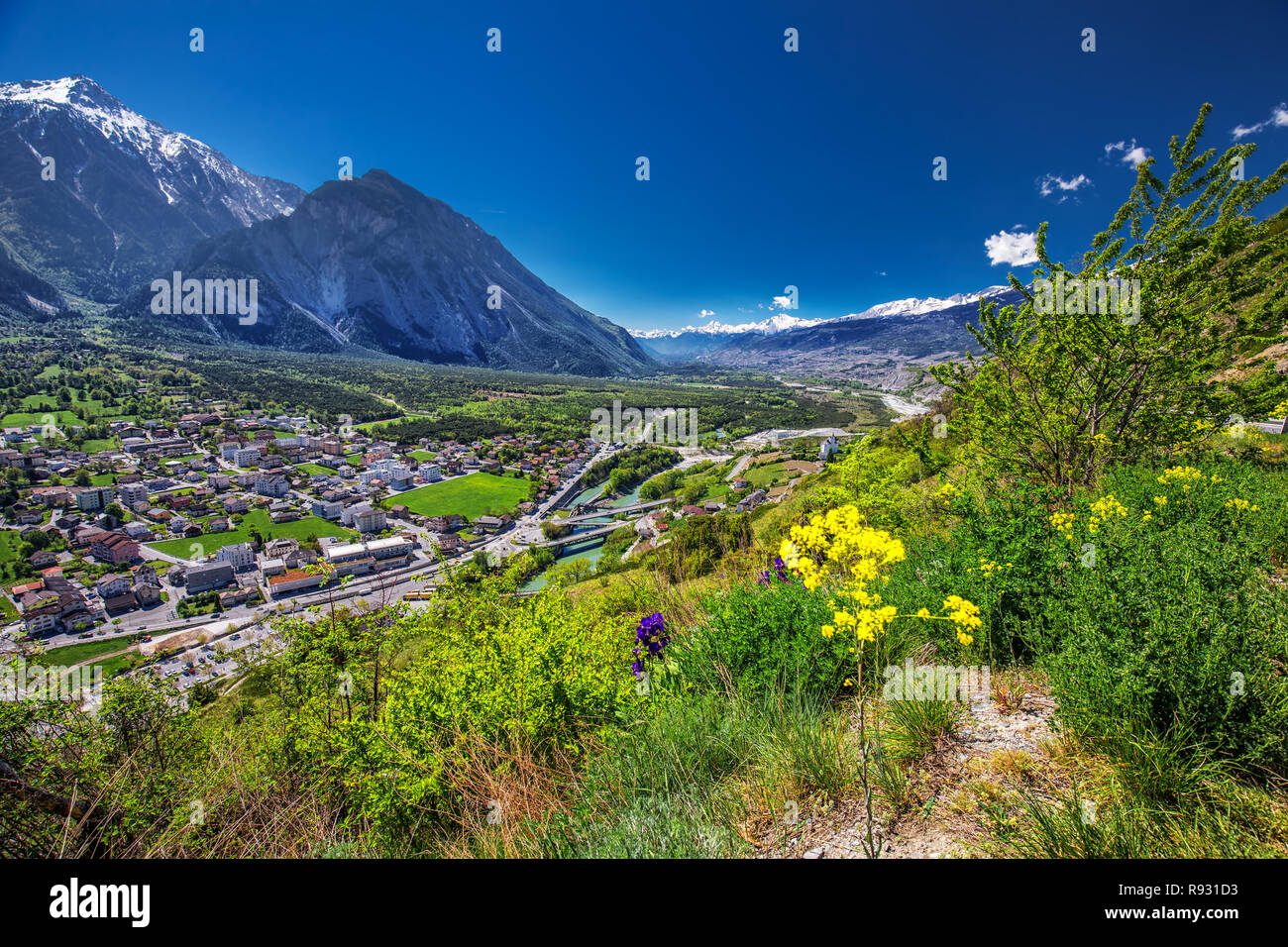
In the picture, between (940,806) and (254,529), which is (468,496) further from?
(940,806)

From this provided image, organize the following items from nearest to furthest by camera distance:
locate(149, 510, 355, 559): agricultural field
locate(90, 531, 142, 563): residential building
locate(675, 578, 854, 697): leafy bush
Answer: locate(675, 578, 854, 697): leafy bush < locate(90, 531, 142, 563): residential building < locate(149, 510, 355, 559): agricultural field

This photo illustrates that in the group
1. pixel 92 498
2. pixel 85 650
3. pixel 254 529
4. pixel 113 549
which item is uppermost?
pixel 92 498

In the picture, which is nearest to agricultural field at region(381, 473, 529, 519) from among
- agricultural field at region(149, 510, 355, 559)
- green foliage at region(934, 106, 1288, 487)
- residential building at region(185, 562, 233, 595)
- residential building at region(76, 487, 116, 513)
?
agricultural field at region(149, 510, 355, 559)

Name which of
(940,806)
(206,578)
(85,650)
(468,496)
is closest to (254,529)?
(206,578)

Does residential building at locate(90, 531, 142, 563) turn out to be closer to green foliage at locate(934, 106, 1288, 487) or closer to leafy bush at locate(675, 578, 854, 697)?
leafy bush at locate(675, 578, 854, 697)

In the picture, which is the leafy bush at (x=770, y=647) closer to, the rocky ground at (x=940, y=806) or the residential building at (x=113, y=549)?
the rocky ground at (x=940, y=806)

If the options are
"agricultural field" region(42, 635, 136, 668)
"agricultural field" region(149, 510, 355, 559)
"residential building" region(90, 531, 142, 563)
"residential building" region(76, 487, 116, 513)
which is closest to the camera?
"agricultural field" region(42, 635, 136, 668)

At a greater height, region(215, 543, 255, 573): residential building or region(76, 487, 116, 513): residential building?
region(76, 487, 116, 513): residential building
